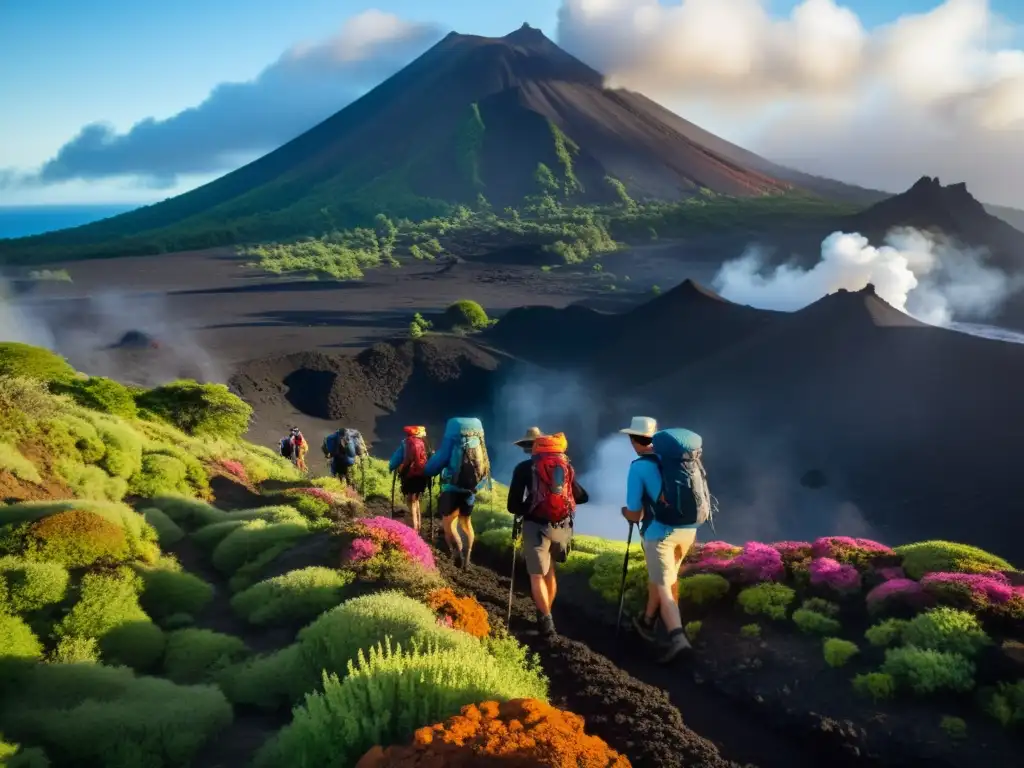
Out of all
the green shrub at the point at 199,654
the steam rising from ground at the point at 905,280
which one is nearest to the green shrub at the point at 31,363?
the green shrub at the point at 199,654

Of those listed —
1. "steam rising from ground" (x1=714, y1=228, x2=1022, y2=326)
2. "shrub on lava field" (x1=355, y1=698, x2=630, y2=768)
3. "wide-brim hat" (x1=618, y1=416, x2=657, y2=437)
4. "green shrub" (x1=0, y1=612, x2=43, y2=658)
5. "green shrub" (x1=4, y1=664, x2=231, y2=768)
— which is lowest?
"steam rising from ground" (x1=714, y1=228, x2=1022, y2=326)

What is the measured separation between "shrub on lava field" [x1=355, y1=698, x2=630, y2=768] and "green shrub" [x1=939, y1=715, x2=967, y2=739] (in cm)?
357

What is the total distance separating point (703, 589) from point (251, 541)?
4889 millimetres

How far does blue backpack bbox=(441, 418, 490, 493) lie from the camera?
8719 mm

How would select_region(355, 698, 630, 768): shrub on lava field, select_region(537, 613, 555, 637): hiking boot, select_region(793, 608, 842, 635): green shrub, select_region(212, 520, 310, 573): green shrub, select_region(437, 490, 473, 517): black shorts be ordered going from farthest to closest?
select_region(437, 490, 473, 517): black shorts → select_region(212, 520, 310, 573): green shrub → select_region(793, 608, 842, 635): green shrub → select_region(537, 613, 555, 637): hiking boot → select_region(355, 698, 630, 768): shrub on lava field

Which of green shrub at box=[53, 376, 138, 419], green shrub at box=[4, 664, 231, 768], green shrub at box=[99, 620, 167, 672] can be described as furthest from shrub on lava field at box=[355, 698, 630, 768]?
green shrub at box=[53, 376, 138, 419]

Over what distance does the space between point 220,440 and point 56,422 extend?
7160mm

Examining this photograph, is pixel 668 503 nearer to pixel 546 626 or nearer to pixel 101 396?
pixel 546 626

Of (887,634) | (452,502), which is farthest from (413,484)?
(887,634)

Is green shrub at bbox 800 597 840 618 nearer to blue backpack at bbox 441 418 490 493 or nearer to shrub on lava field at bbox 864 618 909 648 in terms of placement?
shrub on lava field at bbox 864 618 909 648

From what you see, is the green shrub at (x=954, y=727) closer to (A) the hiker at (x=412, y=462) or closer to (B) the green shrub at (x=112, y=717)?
(B) the green shrub at (x=112, y=717)

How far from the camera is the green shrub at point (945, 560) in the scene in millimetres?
8109

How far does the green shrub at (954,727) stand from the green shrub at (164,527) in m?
7.41

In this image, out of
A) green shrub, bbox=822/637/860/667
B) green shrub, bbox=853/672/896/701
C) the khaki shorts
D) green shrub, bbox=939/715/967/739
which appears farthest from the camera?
green shrub, bbox=822/637/860/667
